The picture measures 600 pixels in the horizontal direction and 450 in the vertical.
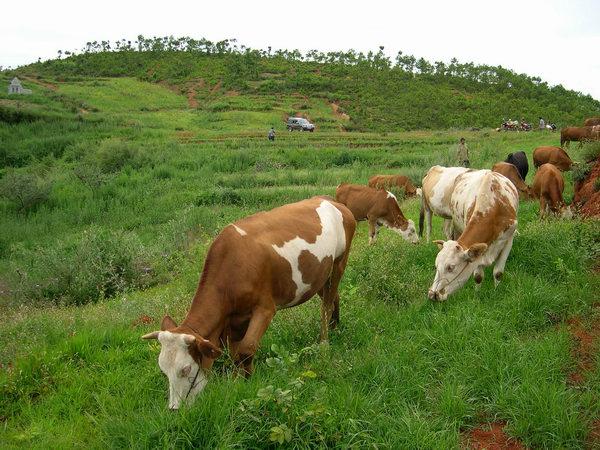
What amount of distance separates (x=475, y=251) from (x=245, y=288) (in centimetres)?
339

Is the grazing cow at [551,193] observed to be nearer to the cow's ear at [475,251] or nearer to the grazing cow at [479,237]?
the grazing cow at [479,237]

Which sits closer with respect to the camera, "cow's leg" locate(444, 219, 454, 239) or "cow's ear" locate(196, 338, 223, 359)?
"cow's ear" locate(196, 338, 223, 359)

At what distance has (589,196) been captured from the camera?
1060 cm

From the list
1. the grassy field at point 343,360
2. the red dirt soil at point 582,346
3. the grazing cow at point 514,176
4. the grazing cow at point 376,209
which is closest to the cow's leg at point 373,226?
the grazing cow at point 376,209

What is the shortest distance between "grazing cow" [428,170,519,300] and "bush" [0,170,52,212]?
22161 millimetres

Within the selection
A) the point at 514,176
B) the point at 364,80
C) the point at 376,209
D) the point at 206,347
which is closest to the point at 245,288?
the point at 206,347

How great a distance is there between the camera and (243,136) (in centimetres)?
3947

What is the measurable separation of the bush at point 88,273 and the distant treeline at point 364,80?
3946 cm

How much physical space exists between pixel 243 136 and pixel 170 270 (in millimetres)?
26825

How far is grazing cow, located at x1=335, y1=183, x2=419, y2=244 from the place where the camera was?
12555mm

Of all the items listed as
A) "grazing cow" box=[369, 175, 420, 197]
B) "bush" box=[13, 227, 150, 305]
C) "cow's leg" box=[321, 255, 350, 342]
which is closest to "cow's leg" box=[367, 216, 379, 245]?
"grazing cow" box=[369, 175, 420, 197]

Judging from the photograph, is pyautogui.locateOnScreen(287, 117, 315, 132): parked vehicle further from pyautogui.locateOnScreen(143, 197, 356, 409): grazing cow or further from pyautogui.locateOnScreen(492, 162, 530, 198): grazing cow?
pyautogui.locateOnScreen(143, 197, 356, 409): grazing cow

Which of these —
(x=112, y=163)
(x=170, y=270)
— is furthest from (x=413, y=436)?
(x=112, y=163)

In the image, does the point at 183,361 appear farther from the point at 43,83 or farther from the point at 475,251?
the point at 43,83
